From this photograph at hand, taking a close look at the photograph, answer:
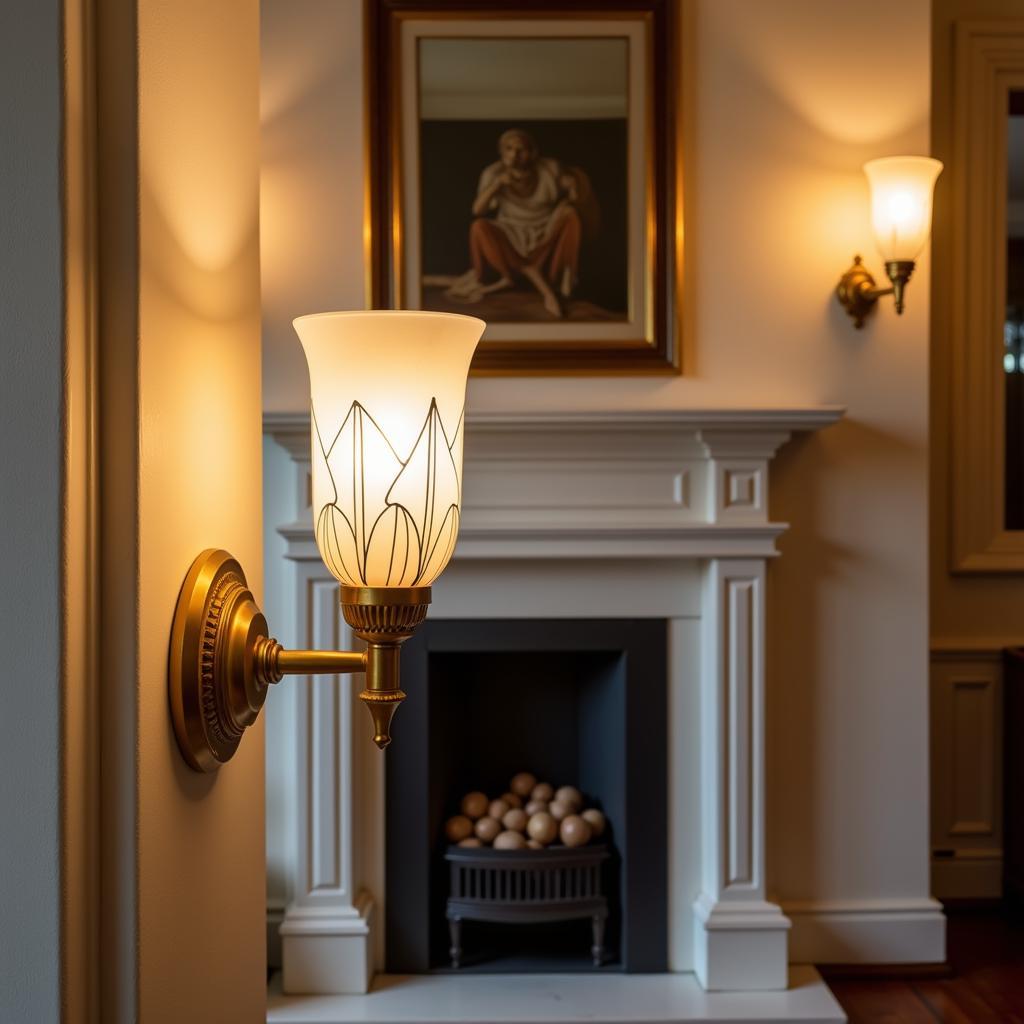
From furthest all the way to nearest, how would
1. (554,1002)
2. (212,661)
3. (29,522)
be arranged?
(554,1002)
(212,661)
(29,522)

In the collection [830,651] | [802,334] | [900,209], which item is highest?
[900,209]

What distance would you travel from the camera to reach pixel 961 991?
8.55 ft

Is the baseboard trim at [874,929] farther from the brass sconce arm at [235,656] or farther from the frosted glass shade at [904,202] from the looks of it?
the brass sconce arm at [235,656]

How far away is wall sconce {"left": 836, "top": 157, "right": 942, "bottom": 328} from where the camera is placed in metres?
2.53

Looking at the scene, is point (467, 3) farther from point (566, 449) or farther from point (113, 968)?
point (113, 968)

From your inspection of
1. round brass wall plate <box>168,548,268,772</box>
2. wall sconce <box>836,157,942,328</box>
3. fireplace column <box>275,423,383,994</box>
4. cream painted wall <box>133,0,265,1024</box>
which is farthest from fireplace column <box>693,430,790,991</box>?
round brass wall plate <box>168,548,268,772</box>

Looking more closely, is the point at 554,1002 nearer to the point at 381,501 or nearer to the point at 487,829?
the point at 487,829

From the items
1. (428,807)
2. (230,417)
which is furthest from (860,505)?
(230,417)

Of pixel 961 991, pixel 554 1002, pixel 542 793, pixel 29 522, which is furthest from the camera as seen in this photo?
pixel 542 793

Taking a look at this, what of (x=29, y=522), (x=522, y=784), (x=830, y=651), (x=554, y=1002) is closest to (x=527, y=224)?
(x=830, y=651)

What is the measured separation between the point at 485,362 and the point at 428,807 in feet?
Result: 3.35

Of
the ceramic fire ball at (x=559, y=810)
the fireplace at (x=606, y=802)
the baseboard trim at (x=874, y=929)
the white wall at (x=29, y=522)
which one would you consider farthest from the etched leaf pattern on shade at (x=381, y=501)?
the baseboard trim at (x=874, y=929)

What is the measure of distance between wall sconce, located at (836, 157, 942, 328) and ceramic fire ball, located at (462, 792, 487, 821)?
1.49m

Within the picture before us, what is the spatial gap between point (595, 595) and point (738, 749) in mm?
462
